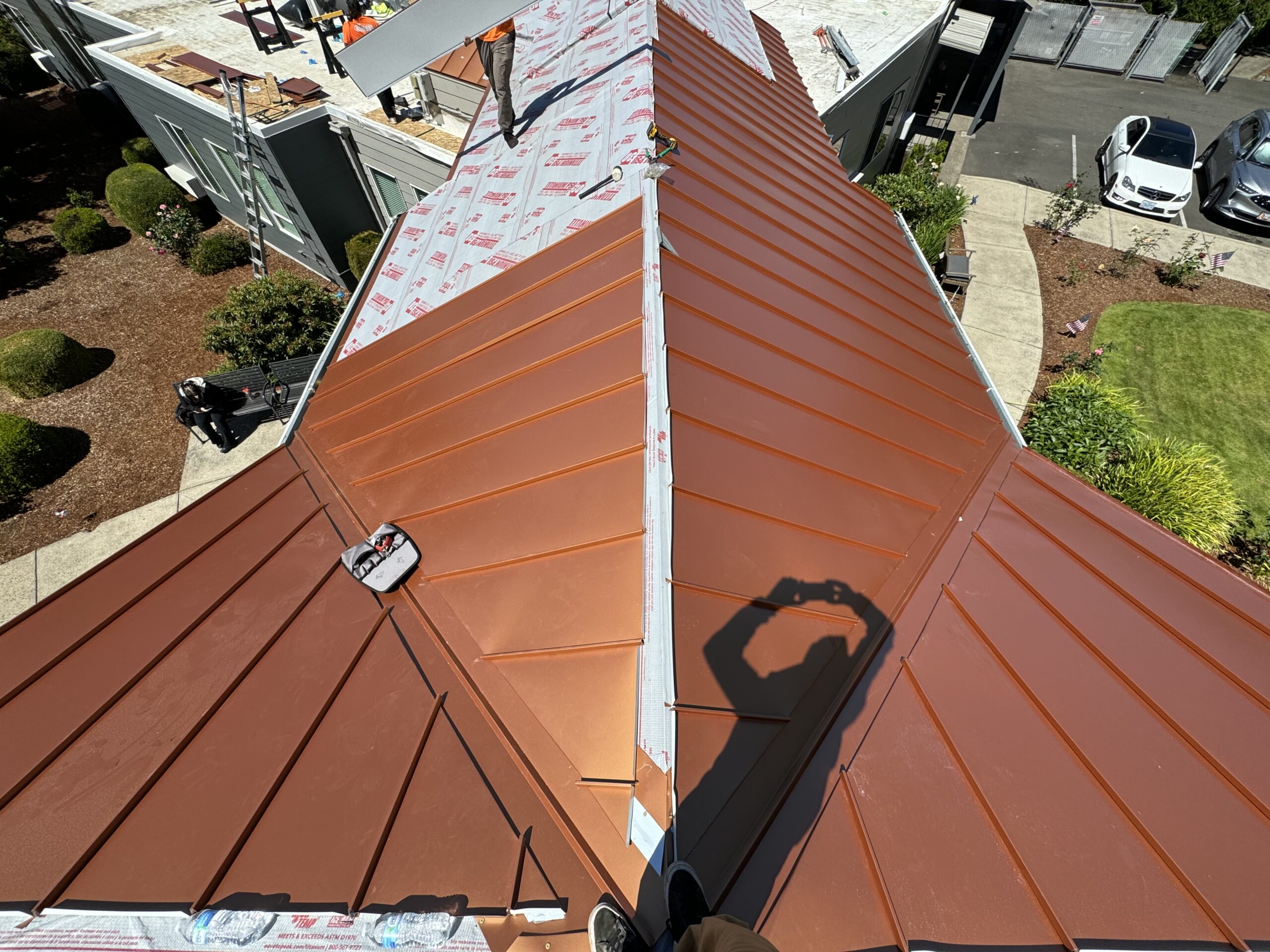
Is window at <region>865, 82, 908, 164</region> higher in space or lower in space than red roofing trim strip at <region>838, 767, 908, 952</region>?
lower

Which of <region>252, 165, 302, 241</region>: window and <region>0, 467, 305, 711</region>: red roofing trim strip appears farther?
<region>252, 165, 302, 241</region>: window

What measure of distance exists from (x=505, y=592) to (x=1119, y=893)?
396 centimetres

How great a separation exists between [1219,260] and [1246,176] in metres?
4.36

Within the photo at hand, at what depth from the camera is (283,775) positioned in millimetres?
3172

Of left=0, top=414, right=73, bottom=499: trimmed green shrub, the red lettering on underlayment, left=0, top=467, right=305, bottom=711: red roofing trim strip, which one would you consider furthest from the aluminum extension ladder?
left=0, top=467, right=305, bottom=711: red roofing trim strip

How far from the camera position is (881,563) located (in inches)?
160

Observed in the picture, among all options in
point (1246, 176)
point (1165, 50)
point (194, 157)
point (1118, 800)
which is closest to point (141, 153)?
point (194, 157)

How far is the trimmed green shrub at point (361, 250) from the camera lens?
12805mm

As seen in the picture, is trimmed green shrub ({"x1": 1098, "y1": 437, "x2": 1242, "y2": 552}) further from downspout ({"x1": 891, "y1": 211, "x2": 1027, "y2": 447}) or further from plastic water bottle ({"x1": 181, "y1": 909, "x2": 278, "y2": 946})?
plastic water bottle ({"x1": 181, "y1": 909, "x2": 278, "y2": 946})

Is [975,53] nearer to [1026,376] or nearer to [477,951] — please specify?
[1026,376]

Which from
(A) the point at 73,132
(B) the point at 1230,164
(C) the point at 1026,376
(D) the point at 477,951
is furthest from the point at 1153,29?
(A) the point at 73,132

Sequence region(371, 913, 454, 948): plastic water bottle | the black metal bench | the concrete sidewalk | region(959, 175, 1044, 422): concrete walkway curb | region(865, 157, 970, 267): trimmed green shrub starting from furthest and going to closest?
1. region(865, 157, 970, 267): trimmed green shrub
2. region(959, 175, 1044, 422): concrete walkway curb
3. the black metal bench
4. the concrete sidewalk
5. region(371, 913, 454, 948): plastic water bottle

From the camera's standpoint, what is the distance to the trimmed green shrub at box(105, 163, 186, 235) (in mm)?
14875

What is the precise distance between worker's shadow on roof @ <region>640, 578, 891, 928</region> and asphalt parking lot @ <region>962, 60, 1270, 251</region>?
20.9m
